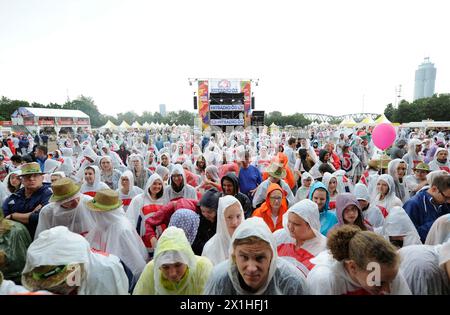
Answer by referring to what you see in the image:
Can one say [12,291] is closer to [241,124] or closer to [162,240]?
[162,240]

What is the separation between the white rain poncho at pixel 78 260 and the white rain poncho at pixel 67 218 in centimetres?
93

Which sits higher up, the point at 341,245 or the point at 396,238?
the point at 341,245

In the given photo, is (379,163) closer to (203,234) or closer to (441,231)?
(441,231)

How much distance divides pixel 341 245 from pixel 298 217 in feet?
2.08

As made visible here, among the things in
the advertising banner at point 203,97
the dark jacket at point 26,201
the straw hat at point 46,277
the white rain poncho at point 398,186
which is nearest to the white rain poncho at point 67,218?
the dark jacket at point 26,201

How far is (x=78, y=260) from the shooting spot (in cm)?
150

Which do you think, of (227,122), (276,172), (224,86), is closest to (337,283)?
(276,172)

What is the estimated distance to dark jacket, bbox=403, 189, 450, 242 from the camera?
261 centimetres

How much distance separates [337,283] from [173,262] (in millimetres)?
869

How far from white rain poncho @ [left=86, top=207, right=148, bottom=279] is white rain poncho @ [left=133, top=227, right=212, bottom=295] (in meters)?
0.79

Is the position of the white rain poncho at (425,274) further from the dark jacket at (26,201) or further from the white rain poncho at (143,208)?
the dark jacket at (26,201)

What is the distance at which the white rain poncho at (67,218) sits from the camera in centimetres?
252
